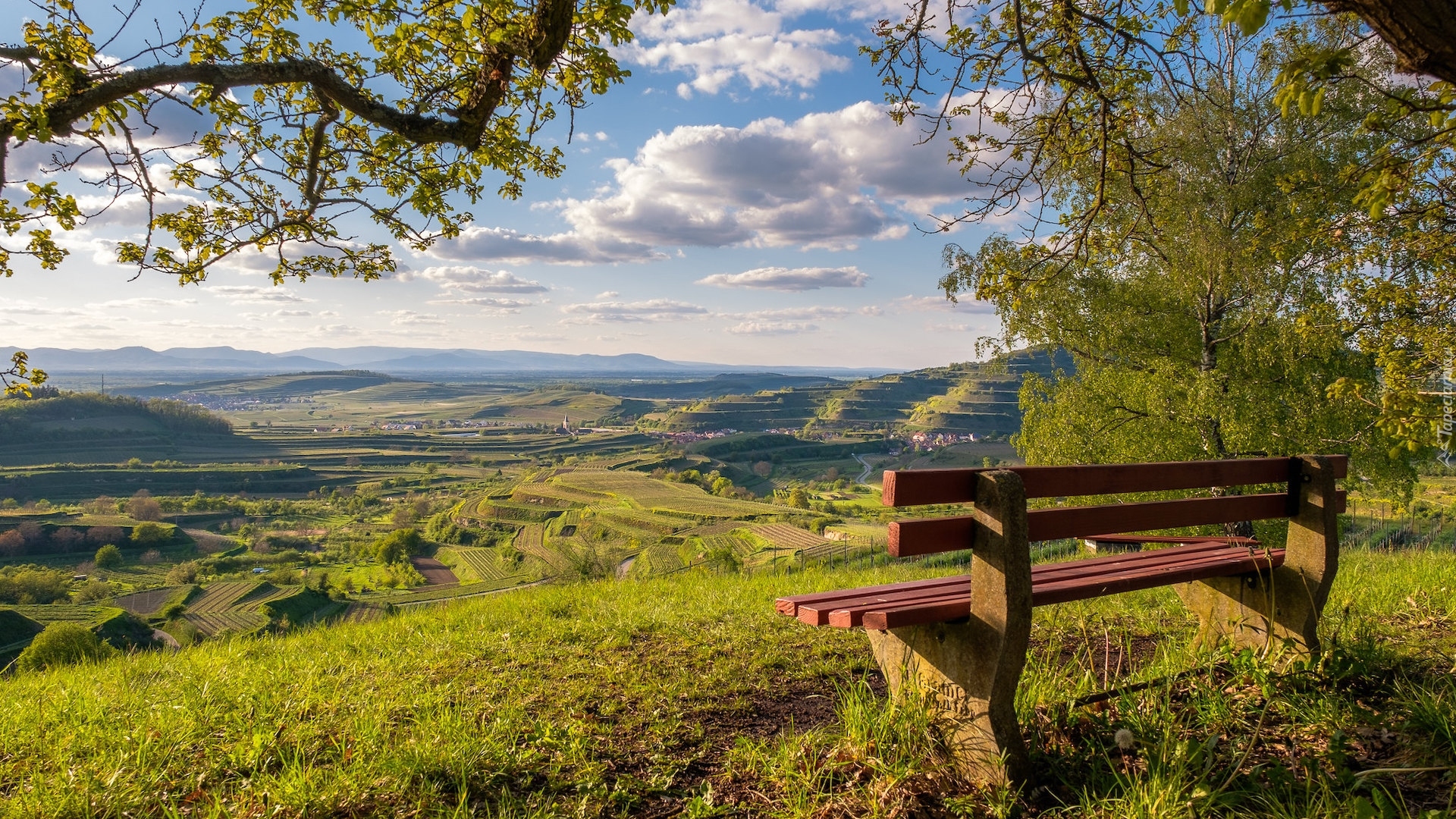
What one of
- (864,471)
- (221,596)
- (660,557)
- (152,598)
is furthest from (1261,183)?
(864,471)

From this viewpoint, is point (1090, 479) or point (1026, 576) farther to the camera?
point (1090, 479)

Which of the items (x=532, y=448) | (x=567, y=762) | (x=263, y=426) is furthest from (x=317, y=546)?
(x=263, y=426)

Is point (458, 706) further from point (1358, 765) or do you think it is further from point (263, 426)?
point (263, 426)

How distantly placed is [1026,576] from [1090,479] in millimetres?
563

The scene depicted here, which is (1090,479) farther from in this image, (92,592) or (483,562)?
(92,592)

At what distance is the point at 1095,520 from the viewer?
300 centimetres

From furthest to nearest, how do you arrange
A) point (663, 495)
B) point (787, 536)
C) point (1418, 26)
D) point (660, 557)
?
point (663, 495)
point (787, 536)
point (660, 557)
point (1418, 26)

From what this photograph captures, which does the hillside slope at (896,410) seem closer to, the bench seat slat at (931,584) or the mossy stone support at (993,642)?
the bench seat slat at (931,584)

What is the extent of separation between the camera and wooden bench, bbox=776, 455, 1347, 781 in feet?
8.88

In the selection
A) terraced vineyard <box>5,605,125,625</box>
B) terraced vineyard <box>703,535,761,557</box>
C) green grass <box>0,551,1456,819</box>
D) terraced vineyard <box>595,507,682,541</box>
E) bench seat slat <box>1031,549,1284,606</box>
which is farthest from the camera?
terraced vineyard <box>595,507,682,541</box>

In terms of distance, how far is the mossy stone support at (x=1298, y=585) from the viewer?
361 cm

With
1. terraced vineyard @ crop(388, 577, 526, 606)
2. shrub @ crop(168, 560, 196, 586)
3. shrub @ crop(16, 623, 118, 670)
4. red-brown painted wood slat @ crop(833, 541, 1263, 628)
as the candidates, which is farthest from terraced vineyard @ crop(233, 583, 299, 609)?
red-brown painted wood slat @ crop(833, 541, 1263, 628)

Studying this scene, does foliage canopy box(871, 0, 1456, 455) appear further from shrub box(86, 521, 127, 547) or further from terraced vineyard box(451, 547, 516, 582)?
shrub box(86, 521, 127, 547)

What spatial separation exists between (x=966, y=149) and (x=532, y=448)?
15002cm
